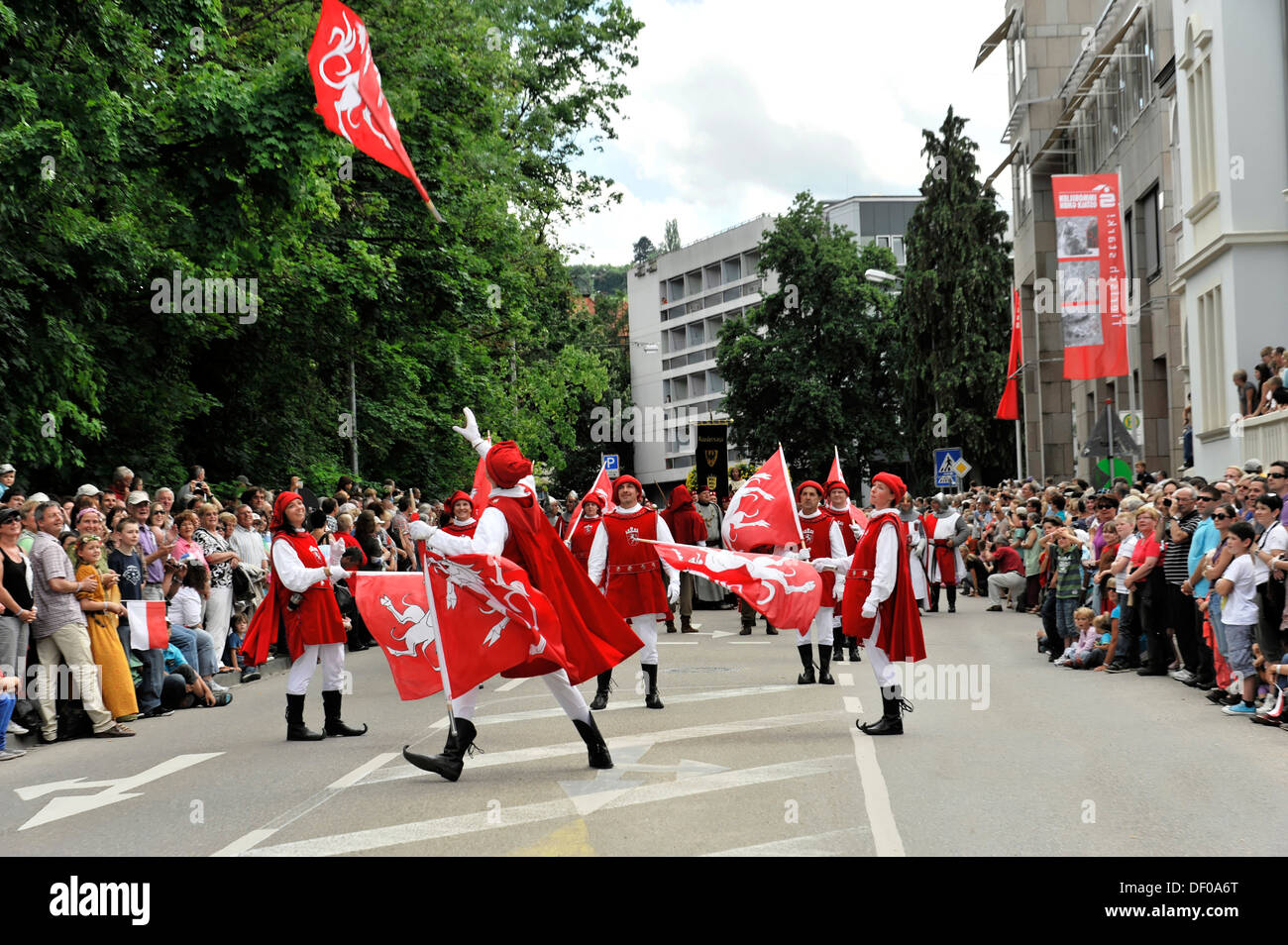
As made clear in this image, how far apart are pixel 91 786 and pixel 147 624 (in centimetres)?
404

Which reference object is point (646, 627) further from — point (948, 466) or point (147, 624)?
point (948, 466)

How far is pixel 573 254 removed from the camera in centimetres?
4522

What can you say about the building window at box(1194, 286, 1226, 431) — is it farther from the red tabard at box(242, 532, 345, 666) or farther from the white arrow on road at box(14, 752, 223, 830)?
the white arrow on road at box(14, 752, 223, 830)

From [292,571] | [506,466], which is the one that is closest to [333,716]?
[292,571]

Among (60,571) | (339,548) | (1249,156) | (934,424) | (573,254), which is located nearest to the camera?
(60,571)

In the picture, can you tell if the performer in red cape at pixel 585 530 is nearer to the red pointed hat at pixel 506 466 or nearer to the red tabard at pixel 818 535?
the red tabard at pixel 818 535

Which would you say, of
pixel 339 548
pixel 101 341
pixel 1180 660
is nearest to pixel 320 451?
pixel 101 341

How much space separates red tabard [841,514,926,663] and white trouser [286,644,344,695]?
158 inches

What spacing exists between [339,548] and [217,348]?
12568mm

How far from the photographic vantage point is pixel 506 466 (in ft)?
30.9

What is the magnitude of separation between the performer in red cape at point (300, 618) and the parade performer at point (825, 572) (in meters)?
4.46

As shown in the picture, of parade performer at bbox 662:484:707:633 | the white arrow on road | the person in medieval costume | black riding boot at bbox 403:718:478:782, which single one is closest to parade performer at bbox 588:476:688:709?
the white arrow on road

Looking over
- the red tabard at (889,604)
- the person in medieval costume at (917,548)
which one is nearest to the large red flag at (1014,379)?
the person in medieval costume at (917,548)
